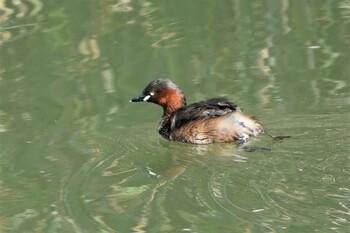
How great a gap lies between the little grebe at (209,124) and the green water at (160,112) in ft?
0.40

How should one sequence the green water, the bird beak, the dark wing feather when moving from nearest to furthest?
the green water, the dark wing feather, the bird beak

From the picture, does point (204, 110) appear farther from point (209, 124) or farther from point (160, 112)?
point (160, 112)

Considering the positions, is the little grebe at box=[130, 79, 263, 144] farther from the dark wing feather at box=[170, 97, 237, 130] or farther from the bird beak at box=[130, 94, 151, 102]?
the bird beak at box=[130, 94, 151, 102]

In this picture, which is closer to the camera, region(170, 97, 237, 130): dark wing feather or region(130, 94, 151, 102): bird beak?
region(170, 97, 237, 130): dark wing feather

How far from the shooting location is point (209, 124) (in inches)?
331

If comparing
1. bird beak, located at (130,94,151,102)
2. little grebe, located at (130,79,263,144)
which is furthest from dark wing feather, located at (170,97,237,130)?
bird beak, located at (130,94,151,102)

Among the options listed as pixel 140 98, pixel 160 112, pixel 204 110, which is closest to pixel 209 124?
pixel 204 110

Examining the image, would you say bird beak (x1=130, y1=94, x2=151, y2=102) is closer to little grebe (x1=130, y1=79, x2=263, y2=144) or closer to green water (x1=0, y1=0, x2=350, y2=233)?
green water (x1=0, y1=0, x2=350, y2=233)

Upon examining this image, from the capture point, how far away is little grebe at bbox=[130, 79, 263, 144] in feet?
27.1

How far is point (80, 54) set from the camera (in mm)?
11094

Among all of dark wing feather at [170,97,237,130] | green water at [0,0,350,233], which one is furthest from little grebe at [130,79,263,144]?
green water at [0,0,350,233]

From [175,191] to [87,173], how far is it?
0.85 m

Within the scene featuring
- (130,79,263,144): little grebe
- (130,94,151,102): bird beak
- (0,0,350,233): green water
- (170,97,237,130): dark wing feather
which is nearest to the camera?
(0,0,350,233): green water

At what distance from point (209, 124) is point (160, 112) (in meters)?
1.37
